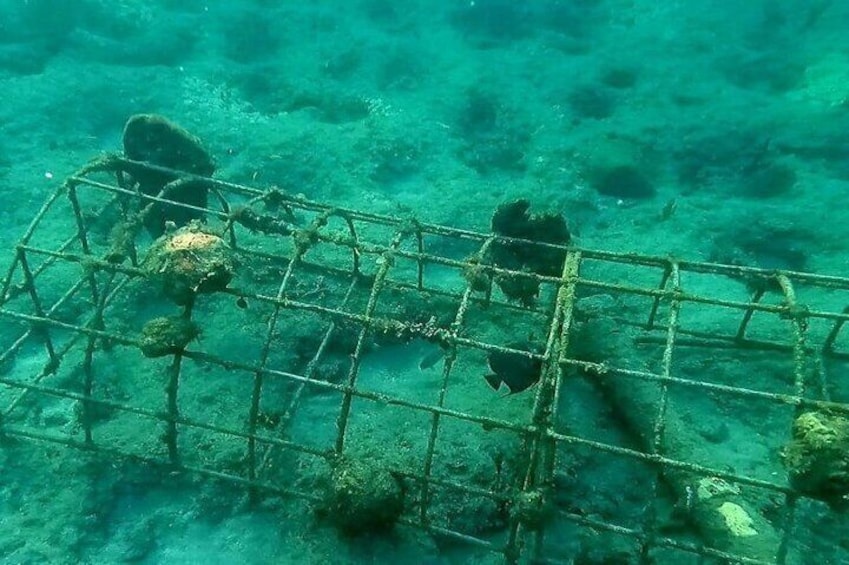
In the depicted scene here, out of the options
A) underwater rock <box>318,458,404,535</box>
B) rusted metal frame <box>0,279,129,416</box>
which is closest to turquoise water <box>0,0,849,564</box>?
rusted metal frame <box>0,279,129,416</box>

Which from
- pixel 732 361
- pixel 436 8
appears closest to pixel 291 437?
pixel 732 361

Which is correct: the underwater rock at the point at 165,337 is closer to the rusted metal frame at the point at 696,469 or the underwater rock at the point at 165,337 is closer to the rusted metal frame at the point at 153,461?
the rusted metal frame at the point at 153,461

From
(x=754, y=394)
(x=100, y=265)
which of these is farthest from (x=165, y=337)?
(x=754, y=394)

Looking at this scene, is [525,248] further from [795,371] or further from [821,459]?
[821,459]

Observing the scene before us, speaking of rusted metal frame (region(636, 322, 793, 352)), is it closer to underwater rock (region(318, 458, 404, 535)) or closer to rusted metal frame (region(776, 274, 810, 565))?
rusted metal frame (region(776, 274, 810, 565))

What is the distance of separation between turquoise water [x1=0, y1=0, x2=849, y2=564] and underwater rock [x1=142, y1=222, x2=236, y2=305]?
2377 millimetres

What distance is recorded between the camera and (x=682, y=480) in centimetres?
649

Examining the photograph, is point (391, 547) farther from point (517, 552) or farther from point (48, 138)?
point (48, 138)

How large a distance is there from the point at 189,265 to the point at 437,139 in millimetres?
9114

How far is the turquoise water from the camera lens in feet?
22.2

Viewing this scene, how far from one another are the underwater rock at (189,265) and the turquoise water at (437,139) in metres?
2.38

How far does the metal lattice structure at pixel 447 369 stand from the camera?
568 centimetres

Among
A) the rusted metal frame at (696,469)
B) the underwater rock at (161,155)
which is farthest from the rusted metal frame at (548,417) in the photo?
the underwater rock at (161,155)

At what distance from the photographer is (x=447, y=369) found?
5844 mm
